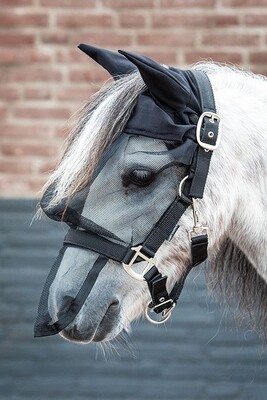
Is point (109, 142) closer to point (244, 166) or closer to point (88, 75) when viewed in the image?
point (244, 166)

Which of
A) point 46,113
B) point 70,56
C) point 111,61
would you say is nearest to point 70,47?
point 70,56

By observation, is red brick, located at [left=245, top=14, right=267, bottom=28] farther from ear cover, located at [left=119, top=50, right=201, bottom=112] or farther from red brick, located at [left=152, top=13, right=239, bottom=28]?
ear cover, located at [left=119, top=50, right=201, bottom=112]

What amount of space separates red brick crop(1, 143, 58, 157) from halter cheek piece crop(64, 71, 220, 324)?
2182 millimetres

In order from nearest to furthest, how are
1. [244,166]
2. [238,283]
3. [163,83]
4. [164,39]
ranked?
[163,83] → [244,166] → [238,283] → [164,39]

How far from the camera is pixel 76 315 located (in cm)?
225

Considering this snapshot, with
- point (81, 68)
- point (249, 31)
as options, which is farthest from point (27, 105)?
point (249, 31)

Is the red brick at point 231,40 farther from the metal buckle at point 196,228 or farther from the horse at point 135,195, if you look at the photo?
the metal buckle at point 196,228

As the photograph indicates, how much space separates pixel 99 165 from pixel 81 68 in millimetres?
2252

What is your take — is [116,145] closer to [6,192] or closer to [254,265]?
[254,265]

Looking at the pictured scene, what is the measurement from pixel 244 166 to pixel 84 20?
2289 mm

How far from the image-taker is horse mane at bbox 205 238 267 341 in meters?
2.54

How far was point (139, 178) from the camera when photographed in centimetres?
228

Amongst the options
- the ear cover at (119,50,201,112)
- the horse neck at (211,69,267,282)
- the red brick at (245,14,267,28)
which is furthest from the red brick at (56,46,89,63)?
the ear cover at (119,50,201,112)

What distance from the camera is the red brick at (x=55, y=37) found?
4434 millimetres
